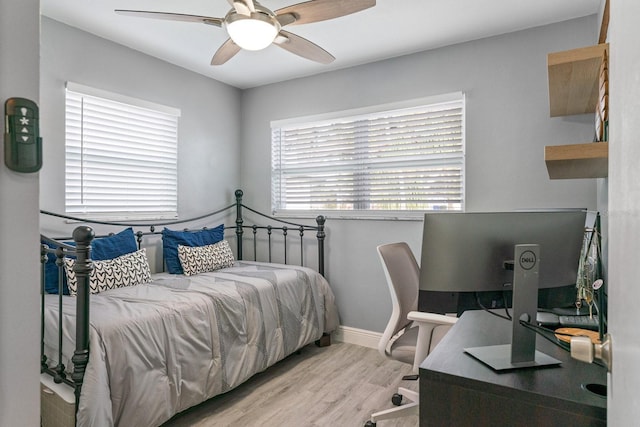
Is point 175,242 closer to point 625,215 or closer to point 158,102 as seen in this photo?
point 158,102

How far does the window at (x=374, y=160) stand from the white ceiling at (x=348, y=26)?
18.6 inches

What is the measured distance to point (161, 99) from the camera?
10.7 ft

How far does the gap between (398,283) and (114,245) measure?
1962mm

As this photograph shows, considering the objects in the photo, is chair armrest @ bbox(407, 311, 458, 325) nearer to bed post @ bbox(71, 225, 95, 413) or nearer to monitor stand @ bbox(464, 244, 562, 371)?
monitor stand @ bbox(464, 244, 562, 371)

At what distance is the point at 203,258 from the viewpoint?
3.12 meters

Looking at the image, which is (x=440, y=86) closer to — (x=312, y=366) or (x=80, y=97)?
(x=312, y=366)

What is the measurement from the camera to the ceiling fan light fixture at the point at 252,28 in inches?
70.5

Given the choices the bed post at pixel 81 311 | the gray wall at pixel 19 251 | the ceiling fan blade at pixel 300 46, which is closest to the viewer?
the gray wall at pixel 19 251

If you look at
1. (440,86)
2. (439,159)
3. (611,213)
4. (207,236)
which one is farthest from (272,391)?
(440,86)

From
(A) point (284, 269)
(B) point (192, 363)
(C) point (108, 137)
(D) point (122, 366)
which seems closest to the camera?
(D) point (122, 366)

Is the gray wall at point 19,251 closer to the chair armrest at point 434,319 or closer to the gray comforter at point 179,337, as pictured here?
the gray comforter at point 179,337

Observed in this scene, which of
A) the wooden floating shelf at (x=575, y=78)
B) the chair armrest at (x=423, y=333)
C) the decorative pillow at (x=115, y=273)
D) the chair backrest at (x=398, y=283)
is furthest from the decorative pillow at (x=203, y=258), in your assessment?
the wooden floating shelf at (x=575, y=78)

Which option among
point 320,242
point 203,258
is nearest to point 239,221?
point 203,258

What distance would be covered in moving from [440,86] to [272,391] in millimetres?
2554
